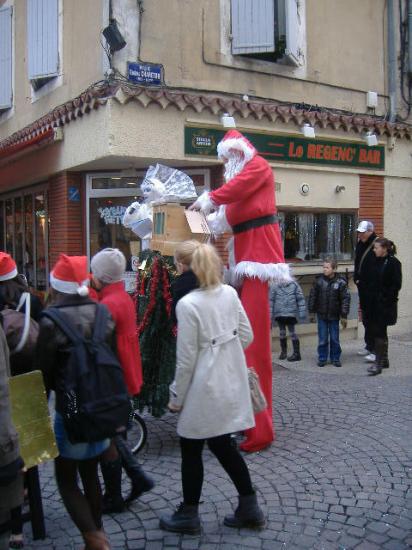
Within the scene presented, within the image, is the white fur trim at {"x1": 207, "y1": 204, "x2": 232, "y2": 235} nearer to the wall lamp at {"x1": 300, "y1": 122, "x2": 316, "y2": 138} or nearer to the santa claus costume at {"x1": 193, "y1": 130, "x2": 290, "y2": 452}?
the santa claus costume at {"x1": 193, "y1": 130, "x2": 290, "y2": 452}

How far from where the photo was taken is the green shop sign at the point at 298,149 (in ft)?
26.7

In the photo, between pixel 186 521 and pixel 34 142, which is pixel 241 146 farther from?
pixel 34 142

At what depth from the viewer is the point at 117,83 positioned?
292 inches

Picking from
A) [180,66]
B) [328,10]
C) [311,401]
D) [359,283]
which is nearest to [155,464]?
[311,401]

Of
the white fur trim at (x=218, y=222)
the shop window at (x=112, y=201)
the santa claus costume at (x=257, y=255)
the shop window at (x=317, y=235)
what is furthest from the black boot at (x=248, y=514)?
the shop window at (x=317, y=235)

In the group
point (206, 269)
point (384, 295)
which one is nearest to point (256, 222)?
point (206, 269)

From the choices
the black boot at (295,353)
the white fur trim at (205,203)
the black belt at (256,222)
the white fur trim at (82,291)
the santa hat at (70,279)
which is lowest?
the black boot at (295,353)

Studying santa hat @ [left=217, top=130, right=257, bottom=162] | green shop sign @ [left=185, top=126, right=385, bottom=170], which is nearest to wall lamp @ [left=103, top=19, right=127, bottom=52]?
green shop sign @ [left=185, top=126, right=385, bottom=170]

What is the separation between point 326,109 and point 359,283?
9.73ft

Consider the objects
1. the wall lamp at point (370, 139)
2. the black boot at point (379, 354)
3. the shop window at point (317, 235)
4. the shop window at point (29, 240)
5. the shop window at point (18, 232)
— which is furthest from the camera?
the shop window at point (18, 232)

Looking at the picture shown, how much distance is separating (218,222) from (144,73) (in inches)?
137

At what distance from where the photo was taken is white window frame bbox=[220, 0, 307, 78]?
8422 millimetres

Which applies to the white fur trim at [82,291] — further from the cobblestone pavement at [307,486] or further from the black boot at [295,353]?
the black boot at [295,353]

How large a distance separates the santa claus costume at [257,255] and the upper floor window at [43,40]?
16.8 ft
